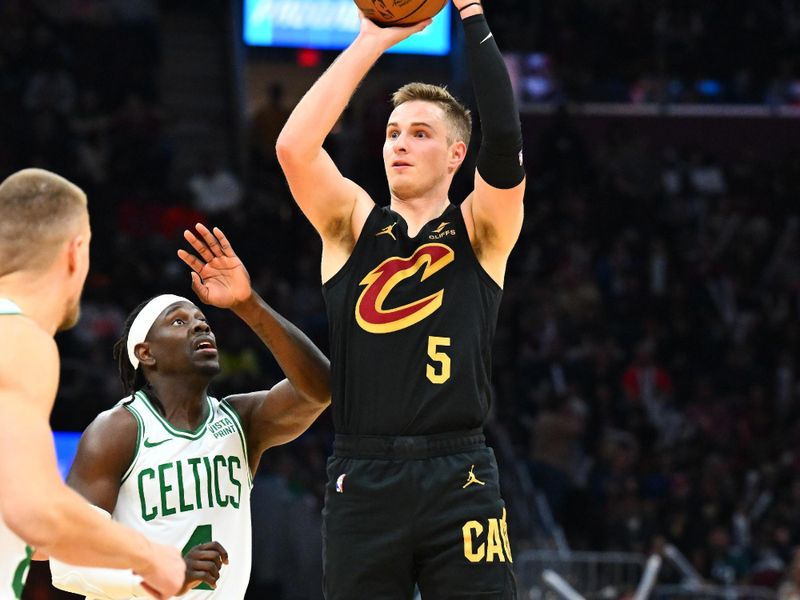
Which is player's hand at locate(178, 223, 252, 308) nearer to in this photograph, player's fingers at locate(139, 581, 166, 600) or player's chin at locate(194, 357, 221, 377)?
player's chin at locate(194, 357, 221, 377)

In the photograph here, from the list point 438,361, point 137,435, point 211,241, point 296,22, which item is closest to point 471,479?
point 438,361

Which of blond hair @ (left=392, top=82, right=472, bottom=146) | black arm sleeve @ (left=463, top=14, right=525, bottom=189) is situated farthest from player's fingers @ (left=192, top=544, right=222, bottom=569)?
blond hair @ (left=392, top=82, right=472, bottom=146)

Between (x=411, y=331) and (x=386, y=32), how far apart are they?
3.42ft

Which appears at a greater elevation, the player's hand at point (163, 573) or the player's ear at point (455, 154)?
the player's ear at point (455, 154)

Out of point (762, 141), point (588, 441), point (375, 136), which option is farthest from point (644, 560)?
point (762, 141)

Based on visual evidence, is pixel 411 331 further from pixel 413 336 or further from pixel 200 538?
pixel 200 538

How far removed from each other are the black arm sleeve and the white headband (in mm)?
1552

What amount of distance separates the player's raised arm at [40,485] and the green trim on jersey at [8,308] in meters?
0.04

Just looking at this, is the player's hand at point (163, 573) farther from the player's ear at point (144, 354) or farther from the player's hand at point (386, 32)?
the player's hand at point (386, 32)

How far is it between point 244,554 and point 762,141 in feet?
56.6

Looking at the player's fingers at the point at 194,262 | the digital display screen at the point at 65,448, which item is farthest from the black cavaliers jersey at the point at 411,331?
the digital display screen at the point at 65,448

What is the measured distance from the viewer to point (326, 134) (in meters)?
4.64

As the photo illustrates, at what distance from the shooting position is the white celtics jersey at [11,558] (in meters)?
3.52

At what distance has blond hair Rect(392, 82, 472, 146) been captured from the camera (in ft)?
16.1
